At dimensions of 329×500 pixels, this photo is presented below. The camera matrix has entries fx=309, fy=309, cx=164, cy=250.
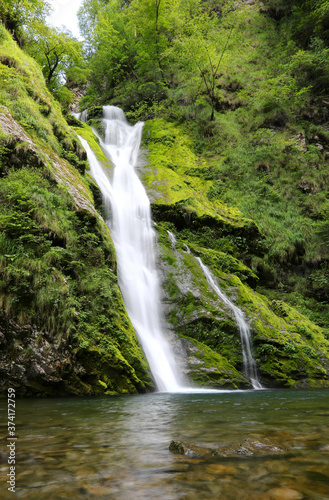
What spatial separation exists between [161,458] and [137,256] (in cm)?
866

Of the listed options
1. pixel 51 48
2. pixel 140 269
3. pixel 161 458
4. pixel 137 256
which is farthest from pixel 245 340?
pixel 51 48

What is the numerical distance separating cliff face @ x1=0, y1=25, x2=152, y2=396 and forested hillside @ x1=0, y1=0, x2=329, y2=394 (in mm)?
34

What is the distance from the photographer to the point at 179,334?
9.15m

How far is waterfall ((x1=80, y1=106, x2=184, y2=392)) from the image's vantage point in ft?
26.5

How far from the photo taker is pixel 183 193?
46.1ft

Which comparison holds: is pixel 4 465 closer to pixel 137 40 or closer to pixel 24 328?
pixel 24 328

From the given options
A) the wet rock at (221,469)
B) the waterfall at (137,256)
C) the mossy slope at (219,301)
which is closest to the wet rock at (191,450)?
the wet rock at (221,469)

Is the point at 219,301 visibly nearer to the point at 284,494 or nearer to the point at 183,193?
the point at 183,193

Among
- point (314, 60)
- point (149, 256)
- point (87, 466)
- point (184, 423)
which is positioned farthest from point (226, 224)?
point (314, 60)

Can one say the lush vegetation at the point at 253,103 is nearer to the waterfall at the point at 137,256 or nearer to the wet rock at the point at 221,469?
the waterfall at the point at 137,256

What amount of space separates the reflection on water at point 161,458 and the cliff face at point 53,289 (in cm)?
176

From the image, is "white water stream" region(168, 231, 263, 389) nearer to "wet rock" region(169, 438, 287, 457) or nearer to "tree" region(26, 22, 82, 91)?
"wet rock" region(169, 438, 287, 457)

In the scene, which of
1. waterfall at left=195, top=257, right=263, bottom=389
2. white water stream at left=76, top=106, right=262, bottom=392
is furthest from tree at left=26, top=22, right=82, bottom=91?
waterfall at left=195, top=257, right=263, bottom=389

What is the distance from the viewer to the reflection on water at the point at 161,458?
5.46 feet
